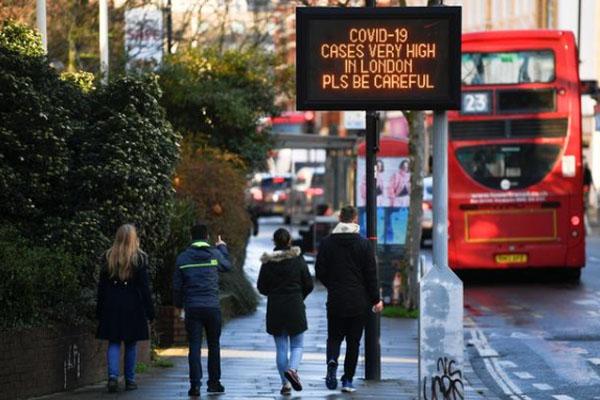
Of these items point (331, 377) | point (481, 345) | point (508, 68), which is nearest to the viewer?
point (331, 377)

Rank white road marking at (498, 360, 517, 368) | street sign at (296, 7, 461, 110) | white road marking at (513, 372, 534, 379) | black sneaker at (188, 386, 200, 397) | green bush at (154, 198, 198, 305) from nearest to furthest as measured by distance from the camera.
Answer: street sign at (296, 7, 461, 110) → black sneaker at (188, 386, 200, 397) → white road marking at (513, 372, 534, 379) → white road marking at (498, 360, 517, 368) → green bush at (154, 198, 198, 305)

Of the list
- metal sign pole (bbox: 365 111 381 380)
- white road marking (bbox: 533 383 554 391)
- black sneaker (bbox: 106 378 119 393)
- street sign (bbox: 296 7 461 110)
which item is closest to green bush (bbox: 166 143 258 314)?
metal sign pole (bbox: 365 111 381 380)

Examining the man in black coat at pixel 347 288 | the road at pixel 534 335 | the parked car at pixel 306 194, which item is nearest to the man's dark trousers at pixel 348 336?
the man in black coat at pixel 347 288

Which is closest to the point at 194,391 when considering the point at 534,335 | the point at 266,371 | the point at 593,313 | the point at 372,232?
the point at 266,371

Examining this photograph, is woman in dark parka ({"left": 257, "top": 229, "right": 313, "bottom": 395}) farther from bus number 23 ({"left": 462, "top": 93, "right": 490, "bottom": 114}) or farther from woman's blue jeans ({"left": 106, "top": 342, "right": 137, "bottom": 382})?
bus number 23 ({"left": 462, "top": 93, "right": 490, "bottom": 114})

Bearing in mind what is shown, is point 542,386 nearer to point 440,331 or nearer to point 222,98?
point 440,331

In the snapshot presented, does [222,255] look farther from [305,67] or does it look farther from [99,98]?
[99,98]

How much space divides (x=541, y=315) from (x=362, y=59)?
11051 millimetres

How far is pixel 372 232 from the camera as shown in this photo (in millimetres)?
15969

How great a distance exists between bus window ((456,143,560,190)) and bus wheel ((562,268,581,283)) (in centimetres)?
191

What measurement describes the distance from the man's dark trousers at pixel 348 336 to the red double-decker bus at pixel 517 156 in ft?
48.1

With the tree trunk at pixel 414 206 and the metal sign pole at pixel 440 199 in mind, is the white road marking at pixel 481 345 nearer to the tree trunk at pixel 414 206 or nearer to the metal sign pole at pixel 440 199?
the tree trunk at pixel 414 206

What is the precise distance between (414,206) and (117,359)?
10586 millimetres

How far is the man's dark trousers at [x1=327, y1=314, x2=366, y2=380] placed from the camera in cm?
1482
